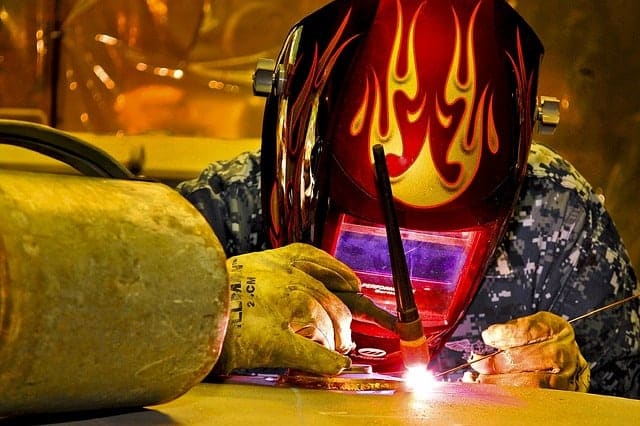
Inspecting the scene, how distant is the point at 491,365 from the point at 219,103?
1205 millimetres

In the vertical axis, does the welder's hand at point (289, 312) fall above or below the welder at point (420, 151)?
Answer: below

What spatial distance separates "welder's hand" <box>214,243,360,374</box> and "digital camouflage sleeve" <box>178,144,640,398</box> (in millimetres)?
356

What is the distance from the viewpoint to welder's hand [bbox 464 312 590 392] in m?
0.96

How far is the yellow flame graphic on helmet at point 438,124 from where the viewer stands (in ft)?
3.05

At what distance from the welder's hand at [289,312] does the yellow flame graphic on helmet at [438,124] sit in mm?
120

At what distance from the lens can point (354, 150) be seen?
3.08 ft

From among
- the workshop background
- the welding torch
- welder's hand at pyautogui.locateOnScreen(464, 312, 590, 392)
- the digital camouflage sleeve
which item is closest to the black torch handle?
the welding torch

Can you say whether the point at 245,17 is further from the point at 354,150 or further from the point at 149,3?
the point at 354,150

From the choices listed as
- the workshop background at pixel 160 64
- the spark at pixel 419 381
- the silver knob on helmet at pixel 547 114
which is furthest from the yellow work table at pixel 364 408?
the workshop background at pixel 160 64

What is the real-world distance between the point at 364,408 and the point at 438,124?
0.40 metres

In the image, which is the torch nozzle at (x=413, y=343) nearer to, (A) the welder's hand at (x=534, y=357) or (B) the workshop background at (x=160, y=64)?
(A) the welder's hand at (x=534, y=357)

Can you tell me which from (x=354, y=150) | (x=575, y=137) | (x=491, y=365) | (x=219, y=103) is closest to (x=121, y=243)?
(x=354, y=150)

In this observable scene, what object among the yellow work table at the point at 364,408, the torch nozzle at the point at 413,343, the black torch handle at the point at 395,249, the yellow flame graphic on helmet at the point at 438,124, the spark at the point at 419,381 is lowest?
the yellow work table at the point at 364,408

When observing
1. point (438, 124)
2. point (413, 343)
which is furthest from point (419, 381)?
point (438, 124)
